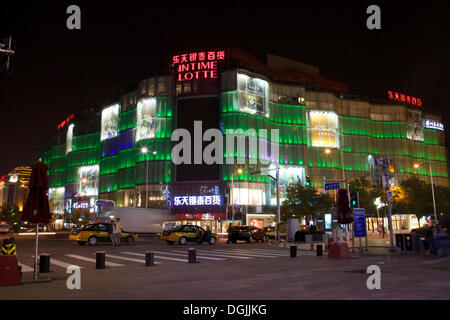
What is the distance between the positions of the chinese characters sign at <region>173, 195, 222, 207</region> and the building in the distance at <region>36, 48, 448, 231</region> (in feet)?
0.58

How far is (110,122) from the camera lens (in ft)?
282

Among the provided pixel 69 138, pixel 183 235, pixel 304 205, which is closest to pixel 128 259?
pixel 183 235

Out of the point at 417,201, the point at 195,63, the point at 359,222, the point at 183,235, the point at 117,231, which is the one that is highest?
the point at 195,63

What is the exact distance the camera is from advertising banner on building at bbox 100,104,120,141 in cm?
8456

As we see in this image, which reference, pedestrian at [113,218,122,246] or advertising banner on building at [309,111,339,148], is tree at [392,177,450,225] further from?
pedestrian at [113,218,122,246]

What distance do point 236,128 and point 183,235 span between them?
40.5 meters

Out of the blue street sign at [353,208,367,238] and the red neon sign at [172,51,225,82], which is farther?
the red neon sign at [172,51,225,82]

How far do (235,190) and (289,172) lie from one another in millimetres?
12930

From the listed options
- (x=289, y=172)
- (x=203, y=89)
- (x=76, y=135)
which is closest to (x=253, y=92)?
(x=203, y=89)

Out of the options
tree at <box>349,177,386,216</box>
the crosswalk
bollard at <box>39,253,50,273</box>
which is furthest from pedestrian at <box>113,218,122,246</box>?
tree at <box>349,177,386,216</box>

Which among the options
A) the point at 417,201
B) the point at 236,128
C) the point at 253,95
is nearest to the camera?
the point at 417,201

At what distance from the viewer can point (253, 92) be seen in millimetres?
72562

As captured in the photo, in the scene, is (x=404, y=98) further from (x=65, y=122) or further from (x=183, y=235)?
(x=65, y=122)
